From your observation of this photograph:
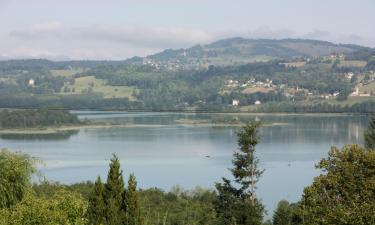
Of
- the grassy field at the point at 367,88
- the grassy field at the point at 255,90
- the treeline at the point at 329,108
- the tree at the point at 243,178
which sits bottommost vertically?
the treeline at the point at 329,108

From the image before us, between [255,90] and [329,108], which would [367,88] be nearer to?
[255,90]

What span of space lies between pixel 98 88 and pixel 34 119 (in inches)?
2064

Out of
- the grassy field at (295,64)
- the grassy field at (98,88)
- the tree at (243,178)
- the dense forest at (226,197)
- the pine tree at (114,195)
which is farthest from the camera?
the grassy field at (295,64)

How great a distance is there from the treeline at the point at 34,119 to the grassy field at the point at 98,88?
3677 centimetres

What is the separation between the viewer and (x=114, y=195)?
10016mm

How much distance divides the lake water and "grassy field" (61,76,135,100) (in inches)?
1610

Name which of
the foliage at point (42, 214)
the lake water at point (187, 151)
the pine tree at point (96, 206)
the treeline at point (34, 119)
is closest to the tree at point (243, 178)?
the pine tree at point (96, 206)

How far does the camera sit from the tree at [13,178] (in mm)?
10789

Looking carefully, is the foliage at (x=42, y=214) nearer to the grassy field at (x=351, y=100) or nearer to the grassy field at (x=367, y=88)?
Answer: the grassy field at (x=351, y=100)

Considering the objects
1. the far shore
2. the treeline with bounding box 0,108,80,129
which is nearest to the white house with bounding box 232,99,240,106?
the far shore

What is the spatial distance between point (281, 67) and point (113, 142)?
97.7 m

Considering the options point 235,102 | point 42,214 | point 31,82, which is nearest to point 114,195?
point 42,214

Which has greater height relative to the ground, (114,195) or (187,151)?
(114,195)

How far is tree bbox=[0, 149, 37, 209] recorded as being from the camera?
425 inches
